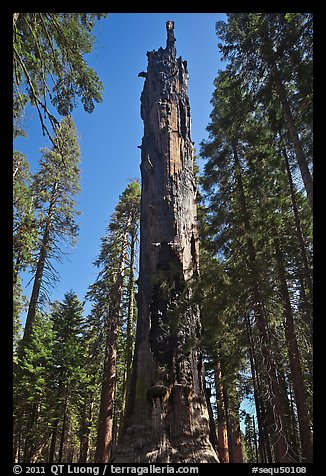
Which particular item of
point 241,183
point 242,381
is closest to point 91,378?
point 242,381

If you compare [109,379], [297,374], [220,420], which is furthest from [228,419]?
[297,374]

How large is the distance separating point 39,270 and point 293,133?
13.6 m

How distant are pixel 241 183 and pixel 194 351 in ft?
21.9

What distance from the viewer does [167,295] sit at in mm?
5875

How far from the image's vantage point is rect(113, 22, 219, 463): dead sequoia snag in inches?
181

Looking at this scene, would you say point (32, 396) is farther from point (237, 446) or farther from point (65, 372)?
point (237, 446)

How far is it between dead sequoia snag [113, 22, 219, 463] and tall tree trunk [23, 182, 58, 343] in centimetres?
999

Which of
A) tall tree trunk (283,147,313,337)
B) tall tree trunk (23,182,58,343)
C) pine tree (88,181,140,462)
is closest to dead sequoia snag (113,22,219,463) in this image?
tall tree trunk (283,147,313,337)

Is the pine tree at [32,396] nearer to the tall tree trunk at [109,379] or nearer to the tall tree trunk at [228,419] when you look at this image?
the tall tree trunk at [109,379]

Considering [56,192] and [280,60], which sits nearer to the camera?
[280,60]

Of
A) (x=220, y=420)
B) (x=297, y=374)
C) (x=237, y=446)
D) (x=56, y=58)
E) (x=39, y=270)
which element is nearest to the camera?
(x=56, y=58)

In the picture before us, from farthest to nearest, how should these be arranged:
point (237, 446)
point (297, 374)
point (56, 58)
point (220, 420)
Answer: point (237, 446) < point (220, 420) < point (297, 374) < point (56, 58)

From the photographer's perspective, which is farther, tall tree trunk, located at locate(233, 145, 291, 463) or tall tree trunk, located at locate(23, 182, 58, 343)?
tall tree trunk, located at locate(23, 182, 58, 343)

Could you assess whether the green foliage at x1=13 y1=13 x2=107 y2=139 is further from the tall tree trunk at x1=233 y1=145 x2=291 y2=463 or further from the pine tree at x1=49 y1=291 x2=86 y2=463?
the pine tree at x1=49 y1=291 x2=86 y2=463
